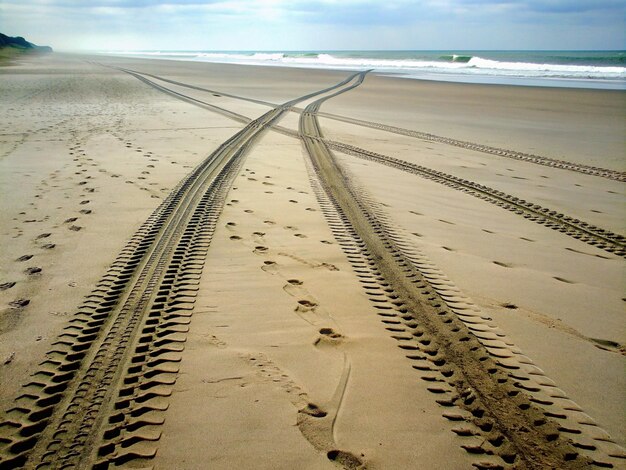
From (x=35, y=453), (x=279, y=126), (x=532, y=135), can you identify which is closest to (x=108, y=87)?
(x=279, y=126)

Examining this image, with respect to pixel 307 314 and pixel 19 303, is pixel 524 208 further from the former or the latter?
pixel 19 303

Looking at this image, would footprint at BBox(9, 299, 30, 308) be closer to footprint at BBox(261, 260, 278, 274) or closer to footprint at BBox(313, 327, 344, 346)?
footprint at BBox(261, 260, 278, 274)

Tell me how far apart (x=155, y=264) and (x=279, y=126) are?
339 inches

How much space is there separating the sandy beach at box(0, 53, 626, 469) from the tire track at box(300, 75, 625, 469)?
0.05 feet

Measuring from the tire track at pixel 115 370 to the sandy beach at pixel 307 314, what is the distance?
13mm

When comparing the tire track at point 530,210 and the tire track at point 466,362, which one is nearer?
the tire track at point 466,362

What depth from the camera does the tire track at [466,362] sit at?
7.14 feet

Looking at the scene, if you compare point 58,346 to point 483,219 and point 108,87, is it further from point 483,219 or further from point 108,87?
point 108,87

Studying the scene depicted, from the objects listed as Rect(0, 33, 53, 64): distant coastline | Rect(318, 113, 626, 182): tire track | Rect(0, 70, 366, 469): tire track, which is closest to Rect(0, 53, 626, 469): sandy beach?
Rect(0, 70, 366, 469): tire track

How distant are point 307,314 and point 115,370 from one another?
1.39 m

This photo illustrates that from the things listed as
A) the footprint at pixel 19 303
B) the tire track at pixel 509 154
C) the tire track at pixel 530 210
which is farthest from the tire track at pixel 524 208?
the footprint at pixel 19 303

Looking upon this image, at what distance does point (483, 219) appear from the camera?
18.0ft

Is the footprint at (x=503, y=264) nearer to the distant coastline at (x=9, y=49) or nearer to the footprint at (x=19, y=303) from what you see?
the footprint at (x=19, y=303)

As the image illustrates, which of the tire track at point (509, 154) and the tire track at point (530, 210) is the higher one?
the tire track at point (509, 154)
